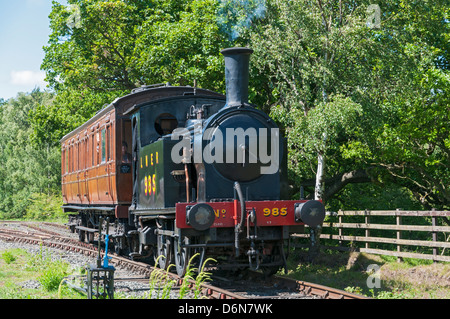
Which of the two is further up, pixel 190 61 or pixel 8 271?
pixel 190 61

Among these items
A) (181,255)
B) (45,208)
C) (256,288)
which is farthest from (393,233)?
(45,208)

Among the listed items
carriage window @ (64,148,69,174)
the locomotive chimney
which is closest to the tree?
the locomotive chimney

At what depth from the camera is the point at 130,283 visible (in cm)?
996

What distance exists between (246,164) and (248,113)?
869mm

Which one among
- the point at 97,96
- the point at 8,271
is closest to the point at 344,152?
the point at 8,271

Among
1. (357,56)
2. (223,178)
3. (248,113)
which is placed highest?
(357,56)

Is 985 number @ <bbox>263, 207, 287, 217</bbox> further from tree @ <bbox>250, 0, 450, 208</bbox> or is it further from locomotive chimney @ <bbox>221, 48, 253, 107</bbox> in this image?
tree @ <bbox>250, 0, 450, 208</bbox>

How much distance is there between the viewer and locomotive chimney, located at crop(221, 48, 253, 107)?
9.82 metres

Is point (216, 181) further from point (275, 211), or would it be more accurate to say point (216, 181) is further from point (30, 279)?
point (30, 279)

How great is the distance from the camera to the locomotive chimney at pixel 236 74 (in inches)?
387

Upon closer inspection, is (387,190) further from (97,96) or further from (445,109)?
(97,96)

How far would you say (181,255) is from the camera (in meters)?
10.3

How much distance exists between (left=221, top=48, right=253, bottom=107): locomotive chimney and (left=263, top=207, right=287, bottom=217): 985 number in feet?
6.15

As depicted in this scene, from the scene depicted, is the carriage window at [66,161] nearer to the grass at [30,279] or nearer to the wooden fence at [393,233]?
the grass at [30,279]
